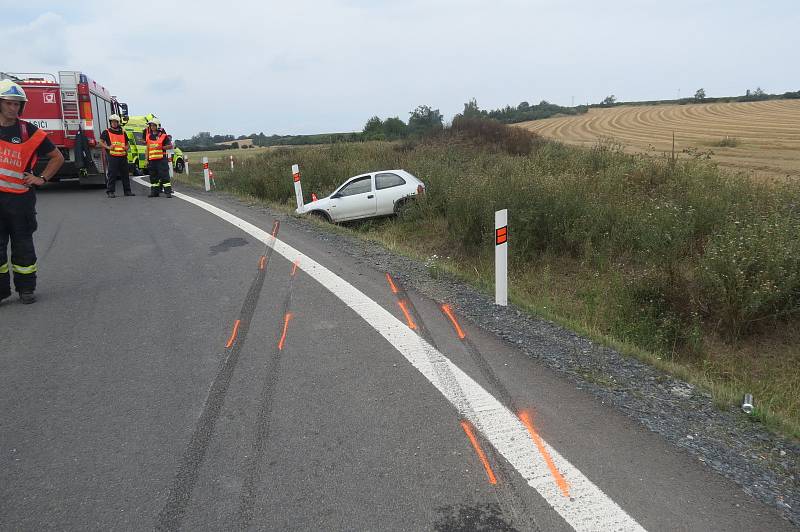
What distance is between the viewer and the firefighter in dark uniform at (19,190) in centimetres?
541

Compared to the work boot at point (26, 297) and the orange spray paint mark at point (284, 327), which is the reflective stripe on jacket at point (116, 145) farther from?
the orange spray paint mark at point (284, 327)

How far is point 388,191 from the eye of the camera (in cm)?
1232

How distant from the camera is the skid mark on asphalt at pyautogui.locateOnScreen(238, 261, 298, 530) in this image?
2.60m

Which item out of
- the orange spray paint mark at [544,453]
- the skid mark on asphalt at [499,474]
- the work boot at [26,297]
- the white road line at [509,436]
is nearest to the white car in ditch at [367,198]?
the white road line at [509,436]

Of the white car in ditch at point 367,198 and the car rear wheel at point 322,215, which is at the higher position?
the white car in ditch at point 367,198

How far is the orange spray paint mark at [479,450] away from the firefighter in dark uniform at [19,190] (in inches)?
189

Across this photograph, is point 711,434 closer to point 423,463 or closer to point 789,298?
point 423,463

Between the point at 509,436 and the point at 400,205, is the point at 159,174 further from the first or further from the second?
the point at 509,436

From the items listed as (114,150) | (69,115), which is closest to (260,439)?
(114,150)

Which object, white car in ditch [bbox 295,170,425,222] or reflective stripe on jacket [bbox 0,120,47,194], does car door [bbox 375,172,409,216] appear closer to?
white car in ditch [bbox 295,170,425,222]

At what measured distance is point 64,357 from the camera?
170 inches

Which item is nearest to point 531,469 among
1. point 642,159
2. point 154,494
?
point 154,494

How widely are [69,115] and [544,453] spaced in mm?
15848

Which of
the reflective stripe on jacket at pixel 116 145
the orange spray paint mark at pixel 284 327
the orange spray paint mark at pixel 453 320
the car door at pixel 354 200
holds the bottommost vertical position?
the orange spray paint mark at pixel 453 320
